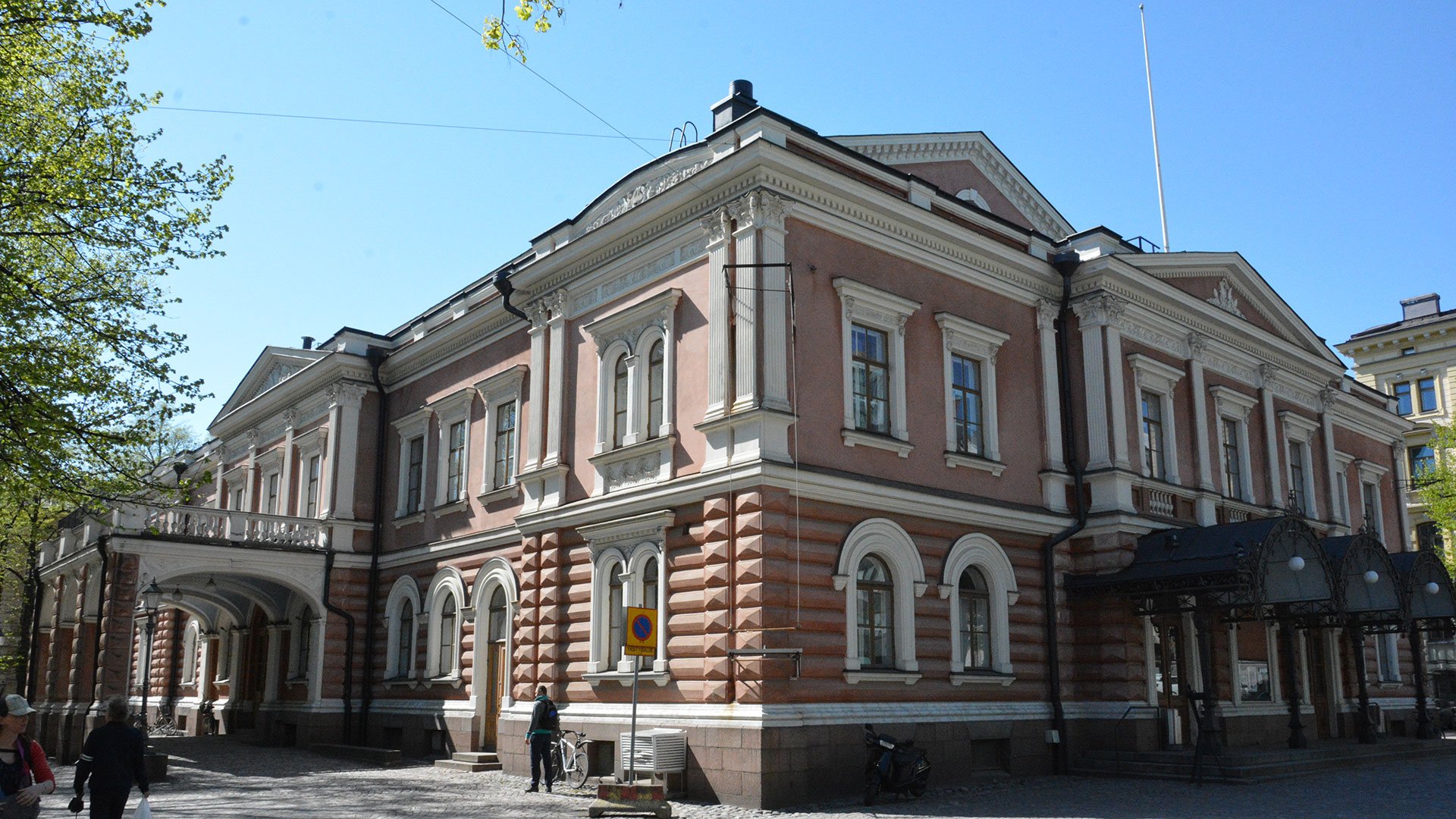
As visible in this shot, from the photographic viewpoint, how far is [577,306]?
810 inches

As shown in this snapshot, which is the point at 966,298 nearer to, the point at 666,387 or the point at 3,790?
the point at 666,387

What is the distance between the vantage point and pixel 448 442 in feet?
82.0

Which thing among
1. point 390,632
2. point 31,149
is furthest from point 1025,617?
point 31,149

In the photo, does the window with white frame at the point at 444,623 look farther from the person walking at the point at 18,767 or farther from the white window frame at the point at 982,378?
the person walking at the point at 18,767

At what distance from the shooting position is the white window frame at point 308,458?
27219 millimetres

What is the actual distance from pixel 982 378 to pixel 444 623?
471 inches

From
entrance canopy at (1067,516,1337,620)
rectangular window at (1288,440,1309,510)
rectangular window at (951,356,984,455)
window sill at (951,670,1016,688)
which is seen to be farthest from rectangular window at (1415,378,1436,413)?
window sill at (951,670,1016,688)

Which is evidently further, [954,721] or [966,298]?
[966,298]

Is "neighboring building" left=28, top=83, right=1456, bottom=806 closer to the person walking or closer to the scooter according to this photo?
the scooter

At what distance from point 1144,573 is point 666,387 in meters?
8.26

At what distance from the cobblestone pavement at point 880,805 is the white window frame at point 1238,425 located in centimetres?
577

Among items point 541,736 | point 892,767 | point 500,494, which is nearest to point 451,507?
point 500,494

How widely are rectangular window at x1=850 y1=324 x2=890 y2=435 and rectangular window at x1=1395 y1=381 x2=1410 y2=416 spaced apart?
37.6 m

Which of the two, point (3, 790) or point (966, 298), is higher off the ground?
point (966, 298)
